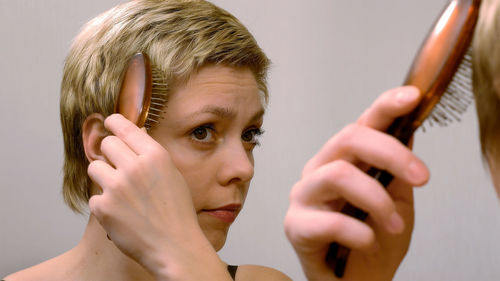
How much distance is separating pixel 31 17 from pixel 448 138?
3.14ft

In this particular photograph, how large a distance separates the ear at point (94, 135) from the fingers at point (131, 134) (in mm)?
131

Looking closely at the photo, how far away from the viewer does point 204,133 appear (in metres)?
0.78

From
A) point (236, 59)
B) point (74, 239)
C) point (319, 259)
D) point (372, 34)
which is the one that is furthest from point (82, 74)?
point (372, 34)

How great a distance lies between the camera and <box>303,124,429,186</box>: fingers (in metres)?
0.39

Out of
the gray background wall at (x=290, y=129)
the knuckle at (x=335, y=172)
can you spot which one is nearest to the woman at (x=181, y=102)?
the knuckle at (x=335, y=172)

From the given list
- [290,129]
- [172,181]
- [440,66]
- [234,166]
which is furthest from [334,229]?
[290,129]

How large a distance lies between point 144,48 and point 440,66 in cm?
48

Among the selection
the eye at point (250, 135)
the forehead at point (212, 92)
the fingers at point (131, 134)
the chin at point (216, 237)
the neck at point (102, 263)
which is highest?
the forehead at point (212, 92)

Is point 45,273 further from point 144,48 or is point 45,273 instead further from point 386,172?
point 386,172

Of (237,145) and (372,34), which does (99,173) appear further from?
(372,34)

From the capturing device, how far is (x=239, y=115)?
79 centimetres

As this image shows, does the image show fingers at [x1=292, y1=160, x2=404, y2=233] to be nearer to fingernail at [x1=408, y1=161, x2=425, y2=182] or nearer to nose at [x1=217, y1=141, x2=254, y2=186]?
fingernail at [x1=408, y1=161, x2=425, y2=182]

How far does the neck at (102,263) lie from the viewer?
802 mm

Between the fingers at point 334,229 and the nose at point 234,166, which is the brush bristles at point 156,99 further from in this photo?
the fingers at point 334,229
